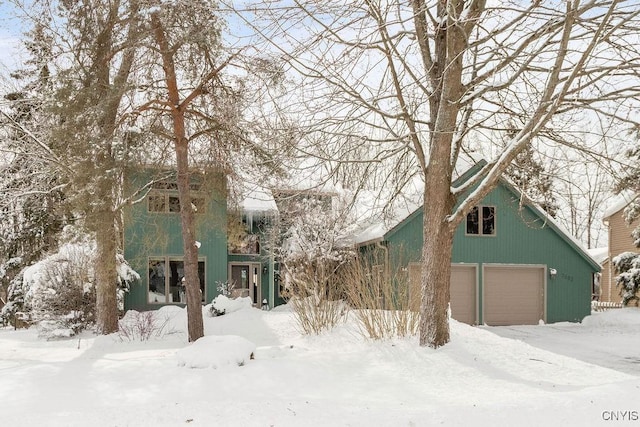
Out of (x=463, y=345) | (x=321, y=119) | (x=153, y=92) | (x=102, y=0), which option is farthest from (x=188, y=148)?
(x=463, y=345)

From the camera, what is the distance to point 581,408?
5617 mm

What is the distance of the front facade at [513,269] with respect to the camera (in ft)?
66.6

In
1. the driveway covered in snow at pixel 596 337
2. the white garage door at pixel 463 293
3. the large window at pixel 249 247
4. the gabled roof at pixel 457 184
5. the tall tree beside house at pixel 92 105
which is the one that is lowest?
the driveway covered in snow at pixel 596 337

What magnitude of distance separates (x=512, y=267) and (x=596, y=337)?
4.26m

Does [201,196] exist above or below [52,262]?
above

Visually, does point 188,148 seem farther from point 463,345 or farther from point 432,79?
point 463,345

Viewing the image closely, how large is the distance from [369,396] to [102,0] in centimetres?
946

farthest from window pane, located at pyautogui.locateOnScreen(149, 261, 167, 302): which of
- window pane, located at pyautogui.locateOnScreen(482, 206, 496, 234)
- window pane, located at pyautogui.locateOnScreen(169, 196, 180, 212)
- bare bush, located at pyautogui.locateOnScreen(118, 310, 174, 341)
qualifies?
window pane, located at pyautogui.locateOnScreen(482, 206, 496, 234)

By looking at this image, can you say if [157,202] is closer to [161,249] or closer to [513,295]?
[161,249]

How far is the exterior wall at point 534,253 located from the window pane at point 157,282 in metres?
10.00

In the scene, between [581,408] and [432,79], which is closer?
[581,408]

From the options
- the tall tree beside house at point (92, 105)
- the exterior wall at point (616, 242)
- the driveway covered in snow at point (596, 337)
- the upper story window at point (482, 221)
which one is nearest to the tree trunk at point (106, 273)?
the tall tree beside house at point (92, 105)

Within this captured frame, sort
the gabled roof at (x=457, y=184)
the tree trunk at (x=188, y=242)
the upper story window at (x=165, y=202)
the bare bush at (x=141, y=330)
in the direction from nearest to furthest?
the tree trunk at (x=188, y=242) → the bare bush at (x=141, y=330) → the upper story window at (x=165, y=202) → the gabled roof at (x=457, y=184)

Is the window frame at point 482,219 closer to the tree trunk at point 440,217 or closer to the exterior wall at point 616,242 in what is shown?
the exterior wall at point 616,242
